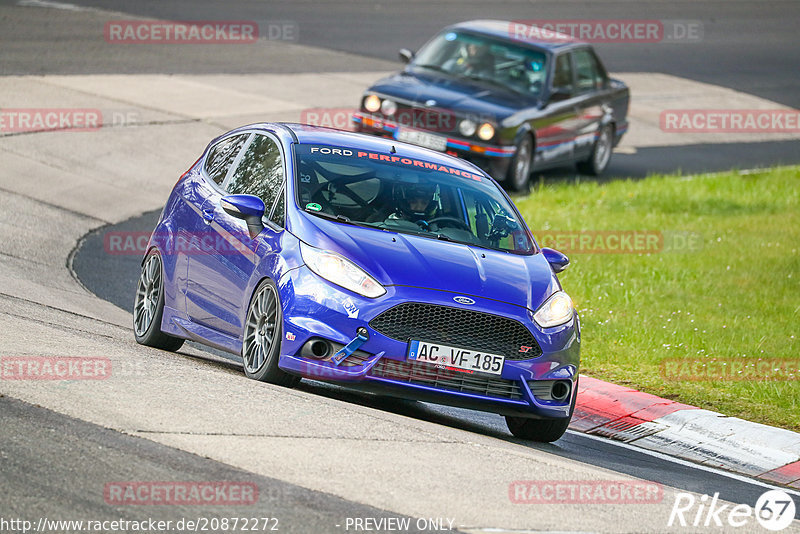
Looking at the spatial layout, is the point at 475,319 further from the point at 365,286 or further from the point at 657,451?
the point at 657,451

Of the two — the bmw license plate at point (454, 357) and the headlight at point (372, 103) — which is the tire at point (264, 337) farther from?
the headlight at point (372, 103)

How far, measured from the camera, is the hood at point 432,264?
8070 mm

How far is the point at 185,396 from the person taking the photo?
7.27m

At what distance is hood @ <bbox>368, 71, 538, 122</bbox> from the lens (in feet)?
58.5

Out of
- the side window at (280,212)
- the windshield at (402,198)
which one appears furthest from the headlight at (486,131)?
the side window at (280,212)

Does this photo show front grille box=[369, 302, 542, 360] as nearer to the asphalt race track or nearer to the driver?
the asphalt race track

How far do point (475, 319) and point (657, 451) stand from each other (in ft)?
7.02

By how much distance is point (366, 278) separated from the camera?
8.00 m

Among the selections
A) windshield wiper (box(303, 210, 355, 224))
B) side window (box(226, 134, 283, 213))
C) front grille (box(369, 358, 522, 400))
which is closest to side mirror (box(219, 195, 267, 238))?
side window (box(226, 134, 283, 213))

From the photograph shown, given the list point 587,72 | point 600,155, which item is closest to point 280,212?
point 587,72

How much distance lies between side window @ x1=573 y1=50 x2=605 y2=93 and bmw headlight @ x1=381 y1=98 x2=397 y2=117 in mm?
3588

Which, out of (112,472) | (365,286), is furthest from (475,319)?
(112,472)

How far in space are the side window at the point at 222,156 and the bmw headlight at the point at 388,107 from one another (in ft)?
25.2

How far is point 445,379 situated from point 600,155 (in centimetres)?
1393
